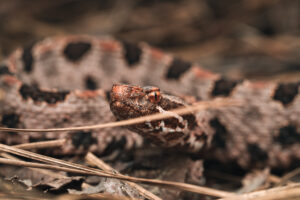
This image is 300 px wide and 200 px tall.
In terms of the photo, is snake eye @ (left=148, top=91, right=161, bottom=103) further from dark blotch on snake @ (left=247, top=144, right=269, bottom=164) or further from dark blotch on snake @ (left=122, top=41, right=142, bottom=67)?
dark blotch on snake @ (left=122, top=41, right=142, bottom=67)

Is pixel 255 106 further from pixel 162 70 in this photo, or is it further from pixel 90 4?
pixel 90 4

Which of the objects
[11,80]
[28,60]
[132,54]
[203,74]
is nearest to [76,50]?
[28,60]

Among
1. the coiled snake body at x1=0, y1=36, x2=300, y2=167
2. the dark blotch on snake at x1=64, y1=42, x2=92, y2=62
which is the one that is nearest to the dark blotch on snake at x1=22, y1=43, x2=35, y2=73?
the coiled snake body at x1=0, y1=36, x2=300, y2=167

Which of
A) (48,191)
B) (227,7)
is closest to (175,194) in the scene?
(48,191)

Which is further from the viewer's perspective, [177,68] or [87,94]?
[177,68]

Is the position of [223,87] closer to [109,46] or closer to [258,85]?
[258,85]

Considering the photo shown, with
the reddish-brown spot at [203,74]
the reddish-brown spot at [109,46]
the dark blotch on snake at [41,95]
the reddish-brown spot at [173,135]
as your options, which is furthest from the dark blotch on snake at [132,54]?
the reddish-brown spot at [173,135]

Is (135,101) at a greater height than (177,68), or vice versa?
(177,68)
